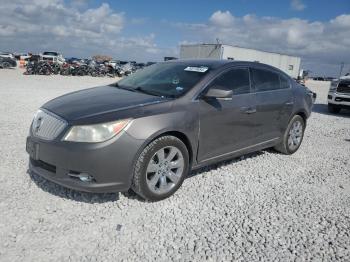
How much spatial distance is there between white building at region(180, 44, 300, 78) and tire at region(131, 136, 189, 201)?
19.5 m

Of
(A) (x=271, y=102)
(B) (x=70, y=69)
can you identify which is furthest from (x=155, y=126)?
(B) (x=70, y=69)

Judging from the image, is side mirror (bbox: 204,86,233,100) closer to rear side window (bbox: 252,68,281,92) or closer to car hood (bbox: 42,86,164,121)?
car hood (bbox: 42,86,164,121)

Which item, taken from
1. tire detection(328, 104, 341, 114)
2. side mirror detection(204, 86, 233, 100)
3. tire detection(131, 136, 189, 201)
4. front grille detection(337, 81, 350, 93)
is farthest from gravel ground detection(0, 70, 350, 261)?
tire detection(328, 104, 341, 114)

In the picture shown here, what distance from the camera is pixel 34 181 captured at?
4082mm

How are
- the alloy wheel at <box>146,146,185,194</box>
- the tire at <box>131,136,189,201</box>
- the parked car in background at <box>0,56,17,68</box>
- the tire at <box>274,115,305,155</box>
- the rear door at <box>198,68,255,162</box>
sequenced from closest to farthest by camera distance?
the tire at <box>131,136,189,201</box>, the alloy wheel at <box>146,146,185,194</box>, the rear door at <box>198,68,255,162</box>, the tire at <box>274,115,305,155</box>, the parked car in background at <box>0,56,17,68</box>

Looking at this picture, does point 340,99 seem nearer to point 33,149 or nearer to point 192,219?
point 192,219

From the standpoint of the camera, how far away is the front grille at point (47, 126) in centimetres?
339

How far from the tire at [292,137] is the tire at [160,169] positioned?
2.56 meters

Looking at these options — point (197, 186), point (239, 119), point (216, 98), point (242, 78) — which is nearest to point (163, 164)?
point (197, 186)

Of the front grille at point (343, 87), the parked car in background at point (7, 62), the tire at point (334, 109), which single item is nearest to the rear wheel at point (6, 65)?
the parked car in background at point (7, 62)

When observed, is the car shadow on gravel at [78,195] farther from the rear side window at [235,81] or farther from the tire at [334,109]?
the tire at [334,109]

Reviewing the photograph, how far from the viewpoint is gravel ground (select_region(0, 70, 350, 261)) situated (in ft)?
9.47

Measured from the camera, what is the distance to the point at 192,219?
11.4 feet

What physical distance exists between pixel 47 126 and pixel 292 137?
4.25 metres
